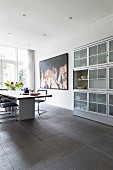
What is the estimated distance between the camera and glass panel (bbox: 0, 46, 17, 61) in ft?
22.7

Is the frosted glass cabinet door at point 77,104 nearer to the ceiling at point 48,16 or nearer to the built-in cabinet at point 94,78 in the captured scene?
the built-in cabinet at point 94,78

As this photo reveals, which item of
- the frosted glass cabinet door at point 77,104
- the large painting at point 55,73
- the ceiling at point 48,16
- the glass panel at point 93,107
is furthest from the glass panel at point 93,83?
the ceiling at point 48,16

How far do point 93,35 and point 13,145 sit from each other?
3694mm

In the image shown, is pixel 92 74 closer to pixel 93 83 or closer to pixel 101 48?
pixel 93 83

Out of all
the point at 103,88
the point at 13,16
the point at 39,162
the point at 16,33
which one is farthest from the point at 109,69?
the point at 16,33

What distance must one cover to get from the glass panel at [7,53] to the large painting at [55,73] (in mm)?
1856

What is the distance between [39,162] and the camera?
178cm

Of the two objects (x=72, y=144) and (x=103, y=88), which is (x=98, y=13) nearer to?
(x=103, y=88)

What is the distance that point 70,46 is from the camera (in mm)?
5023

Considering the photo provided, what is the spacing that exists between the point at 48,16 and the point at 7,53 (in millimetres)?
4371

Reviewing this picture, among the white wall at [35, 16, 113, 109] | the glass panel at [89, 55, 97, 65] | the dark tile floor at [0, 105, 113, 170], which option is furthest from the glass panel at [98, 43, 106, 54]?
the dark tile floor at [0, 105, 113, 170]

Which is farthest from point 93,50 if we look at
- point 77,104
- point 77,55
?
point 77,104

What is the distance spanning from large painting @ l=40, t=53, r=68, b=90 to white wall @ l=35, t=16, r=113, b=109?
0.67ft

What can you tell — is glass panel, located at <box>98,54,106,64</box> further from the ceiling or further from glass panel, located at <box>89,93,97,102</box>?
the ceiling
